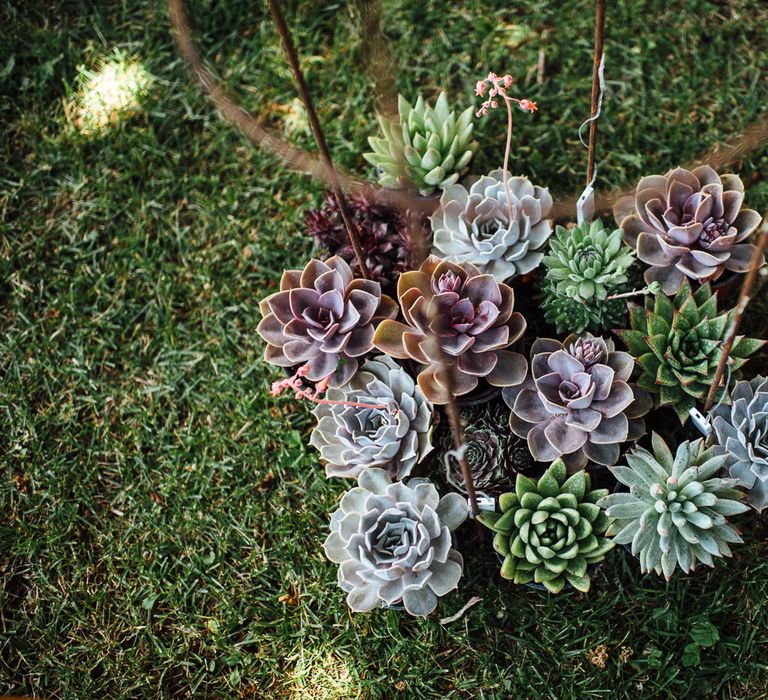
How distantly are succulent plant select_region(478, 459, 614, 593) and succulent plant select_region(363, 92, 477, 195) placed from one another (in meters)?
0.75

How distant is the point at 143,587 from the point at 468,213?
119 centimetres

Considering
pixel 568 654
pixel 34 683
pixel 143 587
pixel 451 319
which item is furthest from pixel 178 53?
pixel 568 654

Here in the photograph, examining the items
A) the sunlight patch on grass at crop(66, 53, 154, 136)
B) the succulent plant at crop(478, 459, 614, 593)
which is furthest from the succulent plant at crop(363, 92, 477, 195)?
the sunlight patch on grass at crop(66, 53, 154, 136)

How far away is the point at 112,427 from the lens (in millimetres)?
2045

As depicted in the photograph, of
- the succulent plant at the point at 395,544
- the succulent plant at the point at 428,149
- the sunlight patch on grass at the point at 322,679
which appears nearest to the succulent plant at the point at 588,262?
the succulent plant at the point at 428,149

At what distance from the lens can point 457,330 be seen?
5.06 ft

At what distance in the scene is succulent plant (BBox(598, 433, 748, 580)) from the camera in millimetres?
1439

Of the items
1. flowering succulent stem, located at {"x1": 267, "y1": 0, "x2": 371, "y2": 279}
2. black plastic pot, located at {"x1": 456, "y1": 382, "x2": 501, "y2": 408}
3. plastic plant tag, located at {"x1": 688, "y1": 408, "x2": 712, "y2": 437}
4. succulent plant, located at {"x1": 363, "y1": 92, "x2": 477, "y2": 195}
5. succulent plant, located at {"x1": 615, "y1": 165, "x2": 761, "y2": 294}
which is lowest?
plastic plant tag, located at {"x1": 688, "y1": 408, "x2": 712, "y2": 437}

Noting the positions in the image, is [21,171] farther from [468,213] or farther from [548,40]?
[548,40]

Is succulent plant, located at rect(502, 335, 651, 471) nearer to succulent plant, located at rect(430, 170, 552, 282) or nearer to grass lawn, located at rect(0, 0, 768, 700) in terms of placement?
succulent plant, located at rect(430, 170, 552, 282)

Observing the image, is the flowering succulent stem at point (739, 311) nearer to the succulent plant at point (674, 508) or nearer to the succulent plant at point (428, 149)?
the succulent plant at point (674, 508)

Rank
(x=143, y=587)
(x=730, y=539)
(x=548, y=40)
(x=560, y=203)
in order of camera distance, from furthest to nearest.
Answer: (x=548, y=40) < (x=560, y=203) < (x=143, y=587) < (x=730, y=539)

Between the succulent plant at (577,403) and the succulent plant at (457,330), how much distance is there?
5 cm

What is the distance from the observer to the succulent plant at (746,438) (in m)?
1.49
